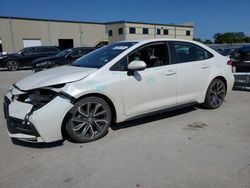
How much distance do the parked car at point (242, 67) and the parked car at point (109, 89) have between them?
7.75 ft

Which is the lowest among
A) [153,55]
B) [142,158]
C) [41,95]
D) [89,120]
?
[142,158]

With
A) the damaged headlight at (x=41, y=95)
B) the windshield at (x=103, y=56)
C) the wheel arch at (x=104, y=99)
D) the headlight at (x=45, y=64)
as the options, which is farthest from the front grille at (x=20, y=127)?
the headlight at (x=45, y=64)

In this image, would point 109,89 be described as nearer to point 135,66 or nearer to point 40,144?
point 135,66

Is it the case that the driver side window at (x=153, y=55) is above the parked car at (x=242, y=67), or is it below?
above

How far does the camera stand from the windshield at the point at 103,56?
4071mm

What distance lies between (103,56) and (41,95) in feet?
4.72

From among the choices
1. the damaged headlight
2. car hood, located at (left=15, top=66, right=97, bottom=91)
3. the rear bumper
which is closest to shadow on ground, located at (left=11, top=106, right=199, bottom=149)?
the damaged headlight

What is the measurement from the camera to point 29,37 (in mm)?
34531

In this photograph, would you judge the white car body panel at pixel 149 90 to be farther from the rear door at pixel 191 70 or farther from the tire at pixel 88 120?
the tire at pixel 88 120

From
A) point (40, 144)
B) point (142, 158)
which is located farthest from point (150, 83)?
point (40, 144)

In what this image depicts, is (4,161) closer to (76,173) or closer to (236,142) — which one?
(76,173)

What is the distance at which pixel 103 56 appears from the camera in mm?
4371

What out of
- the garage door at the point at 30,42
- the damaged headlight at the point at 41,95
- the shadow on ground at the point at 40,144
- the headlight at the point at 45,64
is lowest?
the shadow on ground at the point at 40,144

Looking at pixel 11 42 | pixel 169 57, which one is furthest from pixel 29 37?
pixel 169 57
